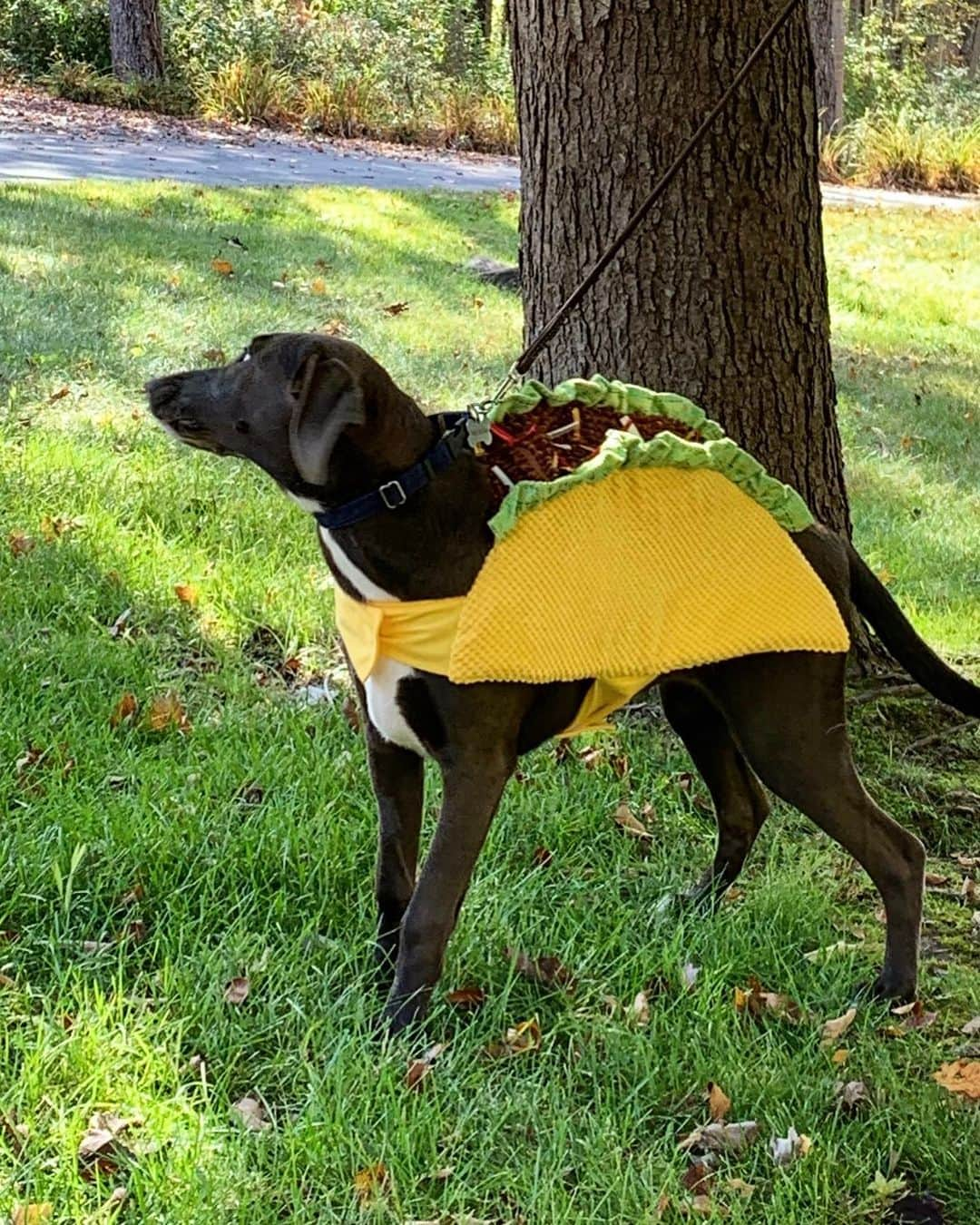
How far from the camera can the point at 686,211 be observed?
4.45m

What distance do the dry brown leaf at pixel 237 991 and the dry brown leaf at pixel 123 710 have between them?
138 cm

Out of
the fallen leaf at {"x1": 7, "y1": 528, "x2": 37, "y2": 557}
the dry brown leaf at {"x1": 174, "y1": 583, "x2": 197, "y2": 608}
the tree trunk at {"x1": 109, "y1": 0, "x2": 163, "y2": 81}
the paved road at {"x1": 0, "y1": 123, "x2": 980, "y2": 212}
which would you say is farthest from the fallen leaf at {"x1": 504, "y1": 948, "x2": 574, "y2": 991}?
the tree trunk at {"x1": 109, "y1": 0, "x2": 163, "y2": 81}

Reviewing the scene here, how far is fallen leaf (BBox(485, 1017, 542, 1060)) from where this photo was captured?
322 cm

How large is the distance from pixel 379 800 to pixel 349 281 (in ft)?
25.2

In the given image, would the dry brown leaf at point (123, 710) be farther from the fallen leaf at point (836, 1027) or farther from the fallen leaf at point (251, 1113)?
the fallen leaf at point (836, 1027)

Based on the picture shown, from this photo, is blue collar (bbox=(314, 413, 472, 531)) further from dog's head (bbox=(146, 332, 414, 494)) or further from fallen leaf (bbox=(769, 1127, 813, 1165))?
fallen leaf (bbox=(769, 1127, 813, 1165))

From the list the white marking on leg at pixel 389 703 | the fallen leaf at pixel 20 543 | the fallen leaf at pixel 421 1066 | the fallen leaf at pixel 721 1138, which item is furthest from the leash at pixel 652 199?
the fallen leaf at pixel 20 543

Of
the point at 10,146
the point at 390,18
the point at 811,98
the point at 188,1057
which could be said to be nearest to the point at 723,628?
the point at 188,1057

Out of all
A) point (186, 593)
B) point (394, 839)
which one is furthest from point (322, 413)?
point (186, 593)

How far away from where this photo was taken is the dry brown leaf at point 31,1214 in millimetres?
2512

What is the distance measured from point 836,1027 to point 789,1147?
1.66 feet

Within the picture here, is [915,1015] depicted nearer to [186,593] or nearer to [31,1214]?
[31,1214]

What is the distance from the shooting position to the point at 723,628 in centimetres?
327

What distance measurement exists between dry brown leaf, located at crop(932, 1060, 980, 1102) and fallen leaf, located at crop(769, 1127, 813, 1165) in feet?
1.39
